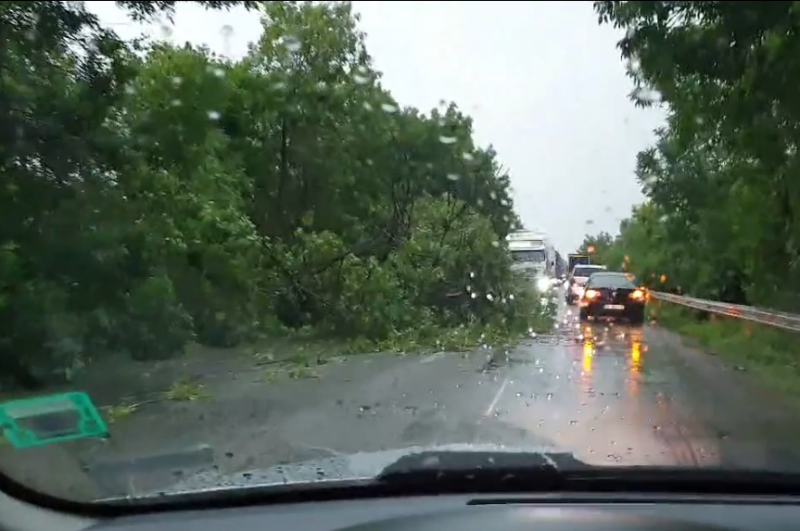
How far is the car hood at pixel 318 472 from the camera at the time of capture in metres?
4.25

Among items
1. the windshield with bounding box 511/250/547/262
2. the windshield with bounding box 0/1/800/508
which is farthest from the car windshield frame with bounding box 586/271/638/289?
the windshield with bounding box 0/1/800/508

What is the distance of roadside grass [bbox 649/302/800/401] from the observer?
40.2 ft

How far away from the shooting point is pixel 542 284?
79.8 ft

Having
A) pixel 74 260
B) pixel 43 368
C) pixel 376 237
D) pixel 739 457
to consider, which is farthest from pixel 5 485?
pixel 376 237

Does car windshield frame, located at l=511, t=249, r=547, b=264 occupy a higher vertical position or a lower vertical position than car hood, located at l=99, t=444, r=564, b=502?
higher

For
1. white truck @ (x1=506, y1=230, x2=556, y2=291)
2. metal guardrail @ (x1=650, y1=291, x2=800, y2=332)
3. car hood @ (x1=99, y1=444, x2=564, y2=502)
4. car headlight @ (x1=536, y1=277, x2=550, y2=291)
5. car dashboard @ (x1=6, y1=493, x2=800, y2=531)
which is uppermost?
white truck @ (x1=506, y1=230, x2=556, y2=291)

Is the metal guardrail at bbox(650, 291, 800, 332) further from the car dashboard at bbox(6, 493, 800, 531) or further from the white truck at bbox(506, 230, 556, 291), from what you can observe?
the car dashboard at bbox(6, 493, 800, 531)

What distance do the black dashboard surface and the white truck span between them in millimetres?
14873

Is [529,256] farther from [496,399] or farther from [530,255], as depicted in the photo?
[496,399]

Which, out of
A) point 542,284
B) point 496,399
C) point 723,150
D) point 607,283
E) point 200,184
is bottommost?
point 496,399

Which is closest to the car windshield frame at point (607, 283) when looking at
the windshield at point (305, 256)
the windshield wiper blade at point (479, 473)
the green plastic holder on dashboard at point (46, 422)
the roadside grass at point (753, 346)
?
the roadside grass at point (753, 346)

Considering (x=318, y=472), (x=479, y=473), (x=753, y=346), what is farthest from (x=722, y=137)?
(x=753, y=346)

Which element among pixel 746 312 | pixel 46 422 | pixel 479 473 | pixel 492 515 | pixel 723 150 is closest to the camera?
pixel 492 515

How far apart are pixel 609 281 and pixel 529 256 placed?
186 inches
